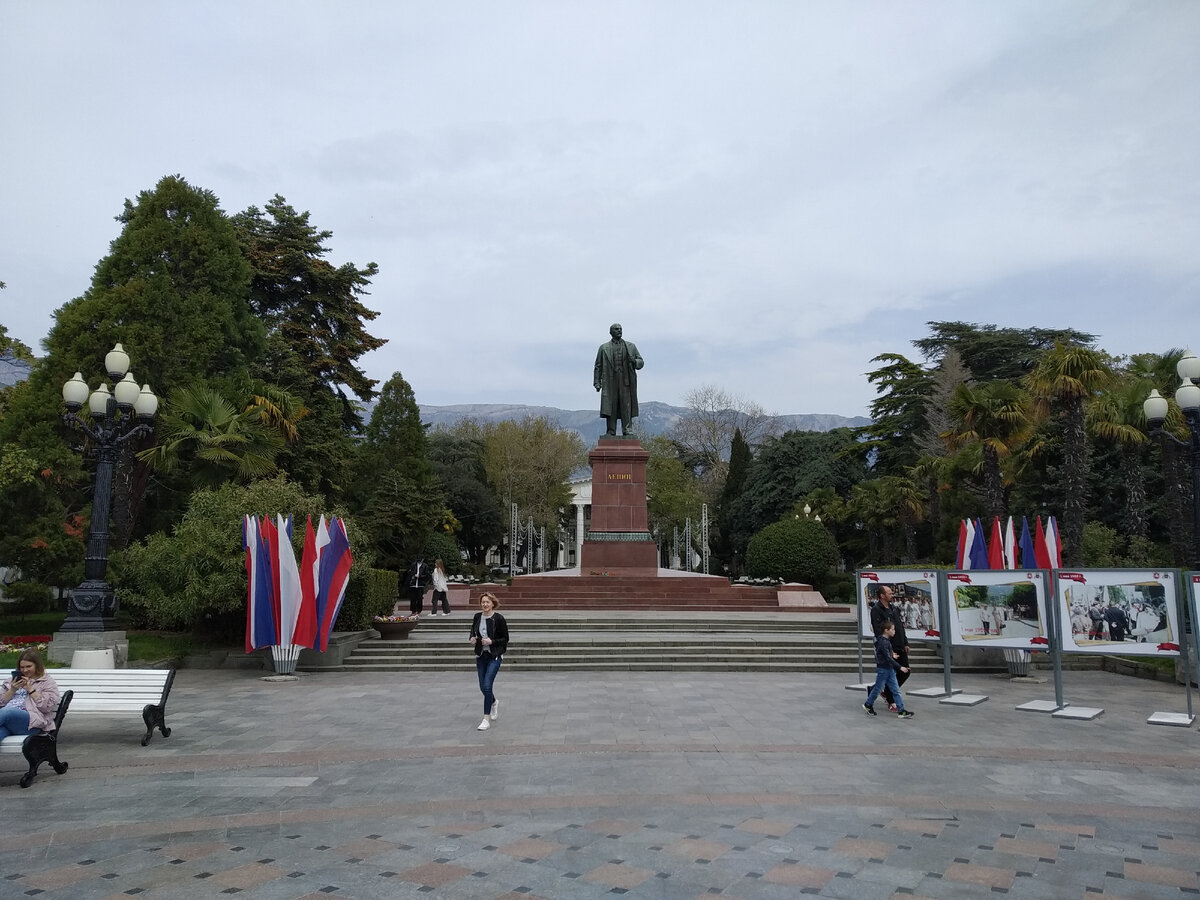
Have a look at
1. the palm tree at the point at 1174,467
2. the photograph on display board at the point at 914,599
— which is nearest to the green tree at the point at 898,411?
the palm tree at the point at 1174,467

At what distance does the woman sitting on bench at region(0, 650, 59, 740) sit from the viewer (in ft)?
23.5

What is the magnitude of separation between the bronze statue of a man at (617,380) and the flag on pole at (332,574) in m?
13.3

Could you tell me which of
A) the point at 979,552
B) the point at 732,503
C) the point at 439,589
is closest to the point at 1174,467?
the point at 979,552

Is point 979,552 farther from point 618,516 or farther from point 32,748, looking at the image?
point 32,748

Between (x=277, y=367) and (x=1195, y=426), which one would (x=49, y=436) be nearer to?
(x=277, y=367)

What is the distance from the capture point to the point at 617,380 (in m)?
26.7

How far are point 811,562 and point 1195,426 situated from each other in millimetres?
18680

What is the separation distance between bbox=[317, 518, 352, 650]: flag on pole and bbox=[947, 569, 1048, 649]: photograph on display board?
9.61 metres

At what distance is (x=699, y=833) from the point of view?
5770mm

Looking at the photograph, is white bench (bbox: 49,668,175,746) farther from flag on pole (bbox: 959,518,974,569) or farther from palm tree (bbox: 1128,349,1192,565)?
palm tree (bbox: 1128,349,1192,565)

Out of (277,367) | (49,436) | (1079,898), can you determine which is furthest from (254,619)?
(277,367)

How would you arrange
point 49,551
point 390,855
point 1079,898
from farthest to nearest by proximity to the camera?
point 49,551 → point 390,855 → point 1079,898

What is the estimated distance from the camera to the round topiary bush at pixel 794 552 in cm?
3052

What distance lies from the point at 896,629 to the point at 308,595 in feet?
30.2
